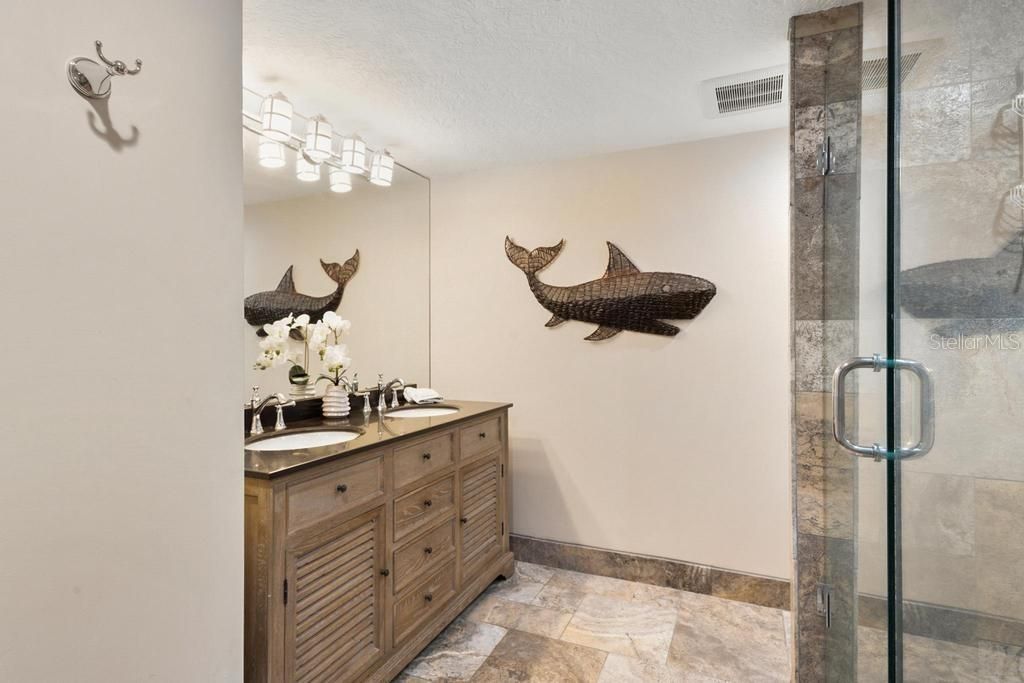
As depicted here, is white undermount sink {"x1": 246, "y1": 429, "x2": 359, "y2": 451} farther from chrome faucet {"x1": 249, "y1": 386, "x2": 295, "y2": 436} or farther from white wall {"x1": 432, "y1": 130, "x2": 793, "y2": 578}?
white wall {"x1": 432, "y1": 130, "x2": 793, "y2": 578}

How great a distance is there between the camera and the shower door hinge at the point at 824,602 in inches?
64.5

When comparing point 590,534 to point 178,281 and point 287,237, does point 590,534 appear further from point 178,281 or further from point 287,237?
point 178,281

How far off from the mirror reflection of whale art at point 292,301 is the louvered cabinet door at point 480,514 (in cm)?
105

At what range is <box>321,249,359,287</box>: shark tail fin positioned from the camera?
251 cm

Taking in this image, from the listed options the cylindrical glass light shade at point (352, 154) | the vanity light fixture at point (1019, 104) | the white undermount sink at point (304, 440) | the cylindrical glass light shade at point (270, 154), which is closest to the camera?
the vanity light fixture at point (1019, 104)

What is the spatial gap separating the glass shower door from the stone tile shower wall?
0.41 meters

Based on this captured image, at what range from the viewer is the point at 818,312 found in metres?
1.71

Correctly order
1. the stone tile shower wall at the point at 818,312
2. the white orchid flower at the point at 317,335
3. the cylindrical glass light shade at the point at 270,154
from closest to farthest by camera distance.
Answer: the stone tile shower wall at the point at 818,312, the cylindrical glass light shade at the point at 270,154, the white orchid flower at the point at 317,335

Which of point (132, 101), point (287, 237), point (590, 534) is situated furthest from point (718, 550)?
point (132, 101)

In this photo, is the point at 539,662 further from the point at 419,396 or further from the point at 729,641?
the point at 419,396

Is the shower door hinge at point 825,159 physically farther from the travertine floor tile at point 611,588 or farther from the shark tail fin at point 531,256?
the travertine floor tile at point 611,588

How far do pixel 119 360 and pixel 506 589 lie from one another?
226 centimetres

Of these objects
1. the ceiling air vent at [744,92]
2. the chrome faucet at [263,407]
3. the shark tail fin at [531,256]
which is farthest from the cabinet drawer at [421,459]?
the ceiling air vent at [744,92]

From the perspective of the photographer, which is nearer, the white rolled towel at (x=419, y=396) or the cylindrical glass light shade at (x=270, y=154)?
the cylindrical glass light shade at (x=270, y=154)
